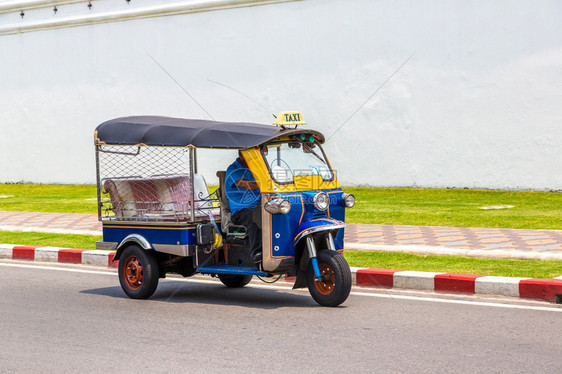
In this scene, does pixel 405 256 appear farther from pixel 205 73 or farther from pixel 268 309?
pixel 205 73

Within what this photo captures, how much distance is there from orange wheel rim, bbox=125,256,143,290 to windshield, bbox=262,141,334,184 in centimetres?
163

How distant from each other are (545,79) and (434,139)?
2.46 meters

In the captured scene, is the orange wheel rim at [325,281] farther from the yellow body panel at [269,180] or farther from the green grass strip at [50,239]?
the green grass strip at [50,239]

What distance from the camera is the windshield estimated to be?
23.3ft

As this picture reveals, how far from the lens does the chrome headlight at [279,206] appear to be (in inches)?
265

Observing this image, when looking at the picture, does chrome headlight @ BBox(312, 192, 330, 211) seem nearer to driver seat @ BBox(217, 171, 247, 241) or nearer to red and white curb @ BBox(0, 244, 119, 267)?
driver seat @ BBox(217, 171, 247, 241)

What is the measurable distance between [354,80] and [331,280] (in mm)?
11130

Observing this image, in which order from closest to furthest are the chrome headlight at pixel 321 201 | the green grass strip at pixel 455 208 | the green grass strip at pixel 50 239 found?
1. the chrome headlight at pixel 321 201
2. the green grass strip at pixel 50 239
3. the green grass strip at pixel 455 208

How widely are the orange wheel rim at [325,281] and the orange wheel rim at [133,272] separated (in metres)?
1.76

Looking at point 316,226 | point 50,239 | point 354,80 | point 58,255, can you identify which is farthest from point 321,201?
point 354,80

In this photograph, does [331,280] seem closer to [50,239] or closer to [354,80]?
[50,239]

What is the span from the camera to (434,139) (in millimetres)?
16766

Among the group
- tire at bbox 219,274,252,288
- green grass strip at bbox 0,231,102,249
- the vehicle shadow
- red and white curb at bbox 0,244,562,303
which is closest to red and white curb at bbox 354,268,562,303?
red and white curb at bbox 0,244,562,303

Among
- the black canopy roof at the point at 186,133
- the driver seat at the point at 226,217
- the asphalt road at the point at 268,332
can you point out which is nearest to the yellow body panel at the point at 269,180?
the black canopy roof at the point at 186,133
